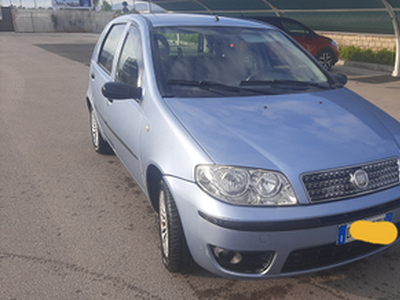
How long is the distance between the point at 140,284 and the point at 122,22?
2.91 meters

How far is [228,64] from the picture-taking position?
363 centimetres

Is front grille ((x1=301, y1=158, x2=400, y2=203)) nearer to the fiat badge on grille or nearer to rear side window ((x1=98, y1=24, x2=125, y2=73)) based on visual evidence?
the fiat badge on grille

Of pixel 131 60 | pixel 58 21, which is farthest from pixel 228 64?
pixel 58 21

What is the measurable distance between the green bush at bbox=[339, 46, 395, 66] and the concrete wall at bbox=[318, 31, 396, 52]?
22.1 inches

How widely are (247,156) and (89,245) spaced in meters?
1.53

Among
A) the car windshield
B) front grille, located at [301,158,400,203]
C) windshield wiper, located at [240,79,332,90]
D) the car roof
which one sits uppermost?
the car roof

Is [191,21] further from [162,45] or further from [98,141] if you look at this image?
[98,141]

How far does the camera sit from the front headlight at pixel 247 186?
7.84ft

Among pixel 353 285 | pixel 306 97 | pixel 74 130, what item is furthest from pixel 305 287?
pixel 74 130

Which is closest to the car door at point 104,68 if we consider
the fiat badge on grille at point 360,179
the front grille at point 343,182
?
the front grille at point 343,182

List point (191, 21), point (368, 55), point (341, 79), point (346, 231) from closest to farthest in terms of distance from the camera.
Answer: point (346, 231) → point (191, 21) → point (341, 79) → point (368, 55)

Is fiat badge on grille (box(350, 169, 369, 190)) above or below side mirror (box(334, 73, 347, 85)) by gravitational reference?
below

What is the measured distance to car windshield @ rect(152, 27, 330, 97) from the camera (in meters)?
3.36

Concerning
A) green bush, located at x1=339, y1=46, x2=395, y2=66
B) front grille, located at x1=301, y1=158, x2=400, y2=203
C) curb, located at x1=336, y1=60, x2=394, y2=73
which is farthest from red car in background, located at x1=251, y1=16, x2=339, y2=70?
front grille, located at x1=301, y1=158, x2=400, y2=203
